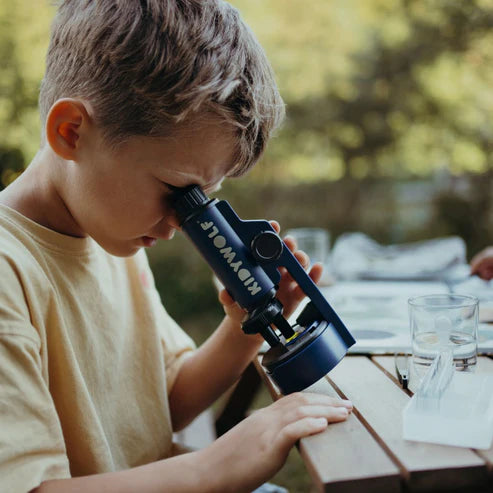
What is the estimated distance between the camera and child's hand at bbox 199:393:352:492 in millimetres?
A: 964

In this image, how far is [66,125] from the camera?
1229 millimetres

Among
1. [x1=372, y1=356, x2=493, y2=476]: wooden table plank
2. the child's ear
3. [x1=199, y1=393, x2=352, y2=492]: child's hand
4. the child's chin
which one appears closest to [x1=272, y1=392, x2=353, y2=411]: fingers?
[x1=199, y1=393, x2=352, y2=492]: child's hand

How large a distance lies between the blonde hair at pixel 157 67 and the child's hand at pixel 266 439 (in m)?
0.55

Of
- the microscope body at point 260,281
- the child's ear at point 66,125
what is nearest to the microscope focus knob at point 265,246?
the microscope body at point 260,281

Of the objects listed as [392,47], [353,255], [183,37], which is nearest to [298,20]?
[392,47]

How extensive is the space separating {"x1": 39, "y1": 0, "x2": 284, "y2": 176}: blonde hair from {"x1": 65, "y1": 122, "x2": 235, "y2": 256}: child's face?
0.03m

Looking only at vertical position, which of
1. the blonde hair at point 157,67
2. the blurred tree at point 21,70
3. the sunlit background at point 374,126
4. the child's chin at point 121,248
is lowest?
the sunlit background at point 374,126

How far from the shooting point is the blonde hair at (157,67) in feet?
3.91

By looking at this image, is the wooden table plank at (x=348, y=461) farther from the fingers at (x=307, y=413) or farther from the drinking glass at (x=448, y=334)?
the drinking glass at (x=448, y=334)

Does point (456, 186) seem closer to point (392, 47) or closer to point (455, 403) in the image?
point (392, 47)

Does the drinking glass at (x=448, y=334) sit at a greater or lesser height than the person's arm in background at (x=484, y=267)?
greater

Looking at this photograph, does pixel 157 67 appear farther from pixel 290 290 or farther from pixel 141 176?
pixel 290 290

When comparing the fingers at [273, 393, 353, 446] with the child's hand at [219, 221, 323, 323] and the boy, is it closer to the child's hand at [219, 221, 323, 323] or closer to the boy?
the boy

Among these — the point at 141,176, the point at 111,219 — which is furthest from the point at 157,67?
the point at 111,219
